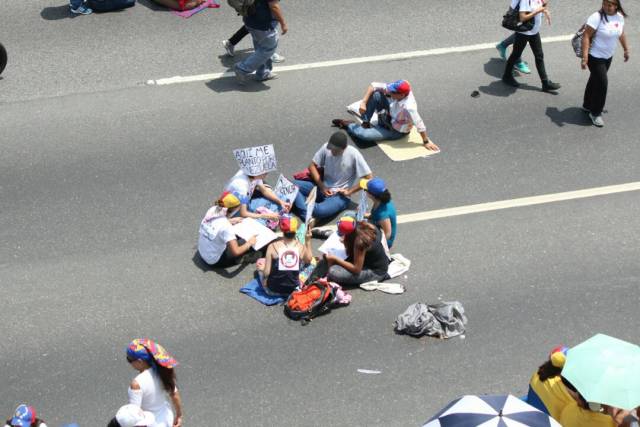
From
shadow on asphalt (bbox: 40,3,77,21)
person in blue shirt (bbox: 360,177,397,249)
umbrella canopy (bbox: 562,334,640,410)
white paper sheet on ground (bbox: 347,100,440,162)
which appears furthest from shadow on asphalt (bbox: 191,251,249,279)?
shadow on asphalt (bbox: 40,3,77,21)

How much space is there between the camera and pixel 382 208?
10.4m

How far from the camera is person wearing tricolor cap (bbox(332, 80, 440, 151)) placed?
12.2 metres

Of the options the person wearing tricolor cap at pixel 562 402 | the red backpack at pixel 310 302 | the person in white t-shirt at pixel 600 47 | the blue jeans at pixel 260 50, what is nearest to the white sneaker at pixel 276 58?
the blue jeans at pixel 260 50

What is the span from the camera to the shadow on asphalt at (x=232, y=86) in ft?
44.1

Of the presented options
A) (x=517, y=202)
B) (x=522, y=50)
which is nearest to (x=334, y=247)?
(x=517, y=202)

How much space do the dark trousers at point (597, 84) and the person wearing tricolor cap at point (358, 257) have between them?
4.36 meters

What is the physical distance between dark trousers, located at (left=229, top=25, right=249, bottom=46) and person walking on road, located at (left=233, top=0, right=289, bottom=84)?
0.44 meters

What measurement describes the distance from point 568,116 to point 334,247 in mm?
4496

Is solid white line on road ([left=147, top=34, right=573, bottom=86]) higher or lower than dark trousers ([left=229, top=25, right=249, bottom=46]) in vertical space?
lower

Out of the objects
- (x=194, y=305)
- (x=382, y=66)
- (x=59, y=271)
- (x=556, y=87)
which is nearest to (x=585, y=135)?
(x=556, y=87)

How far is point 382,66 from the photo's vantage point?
13.9 meters

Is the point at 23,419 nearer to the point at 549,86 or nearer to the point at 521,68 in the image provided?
the point at 549,86

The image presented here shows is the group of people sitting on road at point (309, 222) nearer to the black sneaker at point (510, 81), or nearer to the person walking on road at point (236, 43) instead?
the person walking on road at point (236, 43)

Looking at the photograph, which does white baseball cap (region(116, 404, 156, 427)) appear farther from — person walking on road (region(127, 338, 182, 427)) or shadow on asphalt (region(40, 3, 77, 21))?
shadow on asphalt (region(40, 3, 77, 21))
